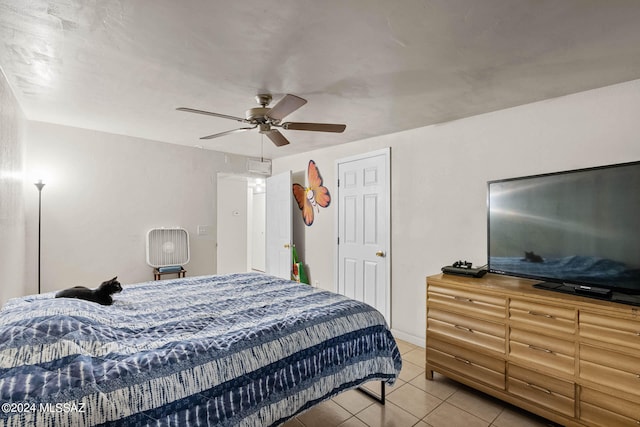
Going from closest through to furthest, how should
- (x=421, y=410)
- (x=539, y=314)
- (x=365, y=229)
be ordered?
(x=539, y=314) → (x=421, y=410) → (x=365, y=229)

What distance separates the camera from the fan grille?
154 inches

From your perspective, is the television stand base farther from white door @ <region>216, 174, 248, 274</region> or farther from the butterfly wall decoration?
white door @ <region>216, 174, 248, 274</region>

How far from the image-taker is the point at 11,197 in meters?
2.46

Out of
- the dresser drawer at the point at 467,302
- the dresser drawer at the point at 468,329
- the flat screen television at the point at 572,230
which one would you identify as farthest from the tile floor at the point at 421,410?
the flat screen television at the point at 572,230

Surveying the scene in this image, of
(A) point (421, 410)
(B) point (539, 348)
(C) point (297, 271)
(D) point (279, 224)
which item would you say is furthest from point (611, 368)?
(D) point (279, 224)

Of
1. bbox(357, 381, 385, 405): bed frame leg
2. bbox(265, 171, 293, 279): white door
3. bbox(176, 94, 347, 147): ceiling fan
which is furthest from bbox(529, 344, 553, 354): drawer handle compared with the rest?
bbox(265, 171, 293, 279): white door

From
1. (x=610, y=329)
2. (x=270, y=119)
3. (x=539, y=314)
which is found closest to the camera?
(x=610, y=329)

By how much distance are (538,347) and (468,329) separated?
46 cm

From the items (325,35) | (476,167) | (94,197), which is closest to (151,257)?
(94,197)

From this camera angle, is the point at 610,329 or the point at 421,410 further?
the point at 421,410

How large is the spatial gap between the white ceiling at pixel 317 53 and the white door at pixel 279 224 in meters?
1.99

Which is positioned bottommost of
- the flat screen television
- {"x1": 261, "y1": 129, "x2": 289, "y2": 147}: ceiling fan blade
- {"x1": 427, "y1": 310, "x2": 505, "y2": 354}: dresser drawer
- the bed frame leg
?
the bed frame leg

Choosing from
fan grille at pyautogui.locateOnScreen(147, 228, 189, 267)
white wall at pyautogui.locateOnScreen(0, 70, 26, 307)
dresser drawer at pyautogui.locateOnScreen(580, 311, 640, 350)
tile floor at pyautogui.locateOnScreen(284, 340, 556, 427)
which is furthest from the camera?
fan grille at pyautogui.locateOnScreen(147, 228, 189, 267)

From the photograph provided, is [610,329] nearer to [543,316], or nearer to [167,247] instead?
[543,316]
